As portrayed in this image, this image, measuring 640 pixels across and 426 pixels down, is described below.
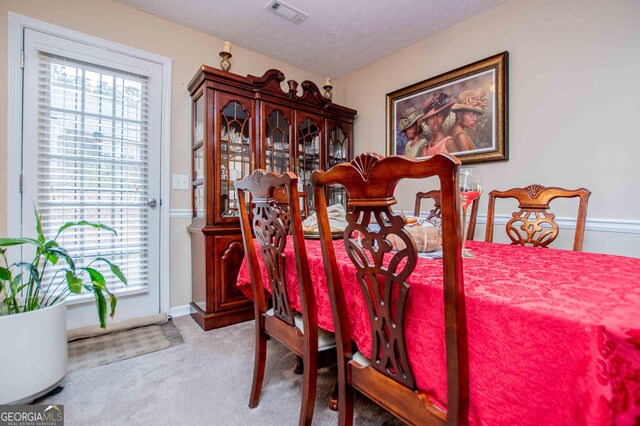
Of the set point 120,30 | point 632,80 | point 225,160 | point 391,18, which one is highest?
point 391,18

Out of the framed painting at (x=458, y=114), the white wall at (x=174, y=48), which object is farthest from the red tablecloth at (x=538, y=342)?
the white wall at (x=174, y=48)

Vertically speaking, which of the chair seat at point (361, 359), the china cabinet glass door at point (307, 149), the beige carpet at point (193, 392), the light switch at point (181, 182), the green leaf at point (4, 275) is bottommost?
the beige carpet at point (193, 392)

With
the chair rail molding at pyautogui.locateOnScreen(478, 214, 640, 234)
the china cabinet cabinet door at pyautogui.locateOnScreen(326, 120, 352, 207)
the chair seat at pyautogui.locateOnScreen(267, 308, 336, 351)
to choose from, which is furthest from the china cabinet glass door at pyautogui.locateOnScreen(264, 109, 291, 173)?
the chair rail molding at pyautogui.locateOnScreen(478, 214, 640, 234)

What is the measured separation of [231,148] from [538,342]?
7.79 ft

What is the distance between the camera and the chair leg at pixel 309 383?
43.4 inches

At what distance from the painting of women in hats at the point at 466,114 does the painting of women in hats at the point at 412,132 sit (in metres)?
0.29

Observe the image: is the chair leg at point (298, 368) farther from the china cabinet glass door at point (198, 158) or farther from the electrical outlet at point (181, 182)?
the electrical outlet at point (181, 182)

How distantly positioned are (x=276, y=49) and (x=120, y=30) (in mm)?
1290

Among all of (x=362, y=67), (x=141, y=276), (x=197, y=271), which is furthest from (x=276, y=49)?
(x=141, y=276)

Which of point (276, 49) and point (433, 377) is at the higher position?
point (276, 49)

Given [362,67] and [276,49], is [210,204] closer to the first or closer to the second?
[276,49]

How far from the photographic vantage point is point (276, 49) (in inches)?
117

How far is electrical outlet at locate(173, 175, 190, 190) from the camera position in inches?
101

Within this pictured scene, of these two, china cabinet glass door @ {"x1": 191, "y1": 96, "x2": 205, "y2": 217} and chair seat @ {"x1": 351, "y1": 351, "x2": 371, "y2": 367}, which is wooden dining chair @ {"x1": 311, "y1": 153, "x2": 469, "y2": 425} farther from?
china cabinet glass door @ {"x1": 191, "y1": 96, "x2": 205, "y2": 217}
